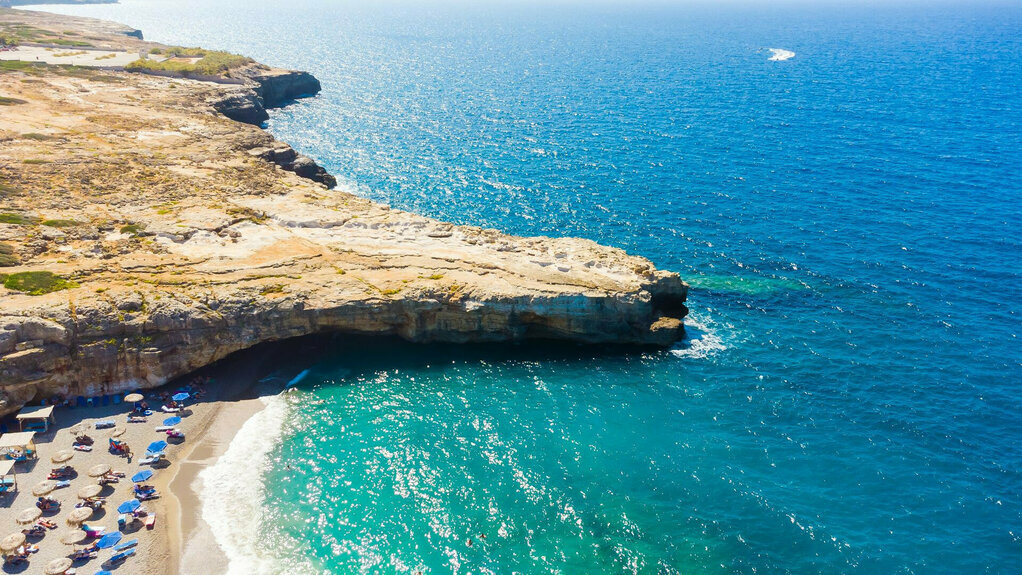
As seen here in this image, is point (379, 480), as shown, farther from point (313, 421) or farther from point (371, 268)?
point (371, 268)

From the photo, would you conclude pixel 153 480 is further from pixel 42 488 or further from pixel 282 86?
pixel 282 86

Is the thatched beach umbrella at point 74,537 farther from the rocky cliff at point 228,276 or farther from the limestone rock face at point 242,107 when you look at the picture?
the limestone rock face at point 242,107

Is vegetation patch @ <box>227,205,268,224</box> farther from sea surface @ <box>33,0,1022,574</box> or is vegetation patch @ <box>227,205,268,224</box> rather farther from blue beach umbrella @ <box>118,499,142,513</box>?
blue beach umbrella @ <box>118,499,142,513</box>

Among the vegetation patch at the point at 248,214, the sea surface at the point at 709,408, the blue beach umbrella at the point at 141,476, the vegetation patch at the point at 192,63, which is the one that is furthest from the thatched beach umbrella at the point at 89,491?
the vegetation patch at the point at 192,63

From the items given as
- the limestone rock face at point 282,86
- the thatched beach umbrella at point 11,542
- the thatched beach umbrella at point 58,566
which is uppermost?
the limestone rock face at point 282,86

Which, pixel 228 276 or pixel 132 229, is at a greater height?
pixel 132 229

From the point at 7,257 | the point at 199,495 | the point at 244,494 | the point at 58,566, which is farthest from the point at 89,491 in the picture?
the point at 7,257
